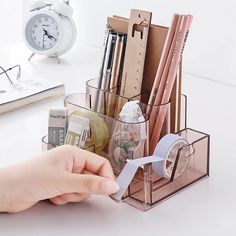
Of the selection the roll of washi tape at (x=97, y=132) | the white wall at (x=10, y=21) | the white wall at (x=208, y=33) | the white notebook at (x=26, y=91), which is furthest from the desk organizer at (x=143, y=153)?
the white wall at (x=10, y=21)

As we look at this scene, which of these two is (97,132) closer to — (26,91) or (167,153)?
(167,153)

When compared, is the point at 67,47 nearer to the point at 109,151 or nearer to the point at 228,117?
the point at 228,117

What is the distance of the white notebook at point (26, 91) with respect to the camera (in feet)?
3.80

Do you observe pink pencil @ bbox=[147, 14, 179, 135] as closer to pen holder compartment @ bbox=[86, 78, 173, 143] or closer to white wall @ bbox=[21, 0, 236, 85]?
pen holder compartment @ bbox=[86, 78, 173, 143]

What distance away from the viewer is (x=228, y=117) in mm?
1167

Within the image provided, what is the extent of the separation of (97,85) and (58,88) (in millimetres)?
259

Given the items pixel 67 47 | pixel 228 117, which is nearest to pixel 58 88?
pixel 67 47

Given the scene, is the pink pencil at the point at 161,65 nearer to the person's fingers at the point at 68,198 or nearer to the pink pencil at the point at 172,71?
the pink pencil at the point at 172,71

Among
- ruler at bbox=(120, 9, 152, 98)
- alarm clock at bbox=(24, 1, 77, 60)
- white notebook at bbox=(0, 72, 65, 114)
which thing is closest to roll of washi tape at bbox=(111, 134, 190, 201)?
ruler at bbox=(120, 9, 152, 98)

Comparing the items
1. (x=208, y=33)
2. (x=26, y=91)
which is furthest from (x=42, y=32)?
(x=208, y=33)

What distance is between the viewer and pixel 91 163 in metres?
0.87

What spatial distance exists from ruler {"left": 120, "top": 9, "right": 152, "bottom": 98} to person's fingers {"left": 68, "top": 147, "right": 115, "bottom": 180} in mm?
134

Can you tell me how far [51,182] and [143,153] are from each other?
0.52ft

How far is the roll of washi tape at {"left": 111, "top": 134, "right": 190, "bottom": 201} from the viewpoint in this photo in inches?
33.4
